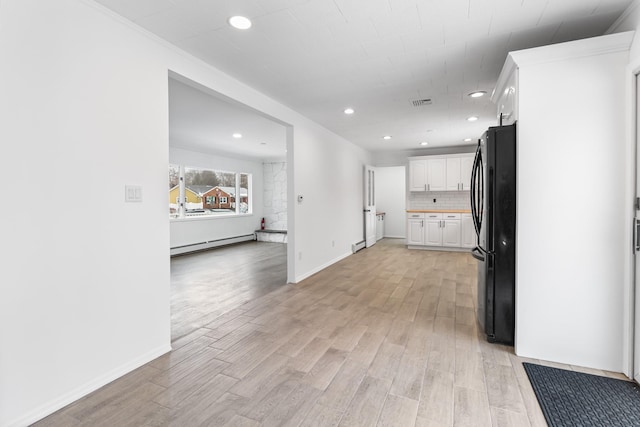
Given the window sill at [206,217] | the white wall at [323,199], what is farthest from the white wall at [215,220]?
the white wall at [323,199]

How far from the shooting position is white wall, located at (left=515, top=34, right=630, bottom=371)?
209 cm

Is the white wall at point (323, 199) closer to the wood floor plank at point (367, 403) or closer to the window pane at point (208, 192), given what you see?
the wood floor plank at point (367, 403)

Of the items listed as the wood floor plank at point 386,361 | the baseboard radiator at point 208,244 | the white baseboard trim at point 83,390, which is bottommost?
the wood floor plank at point 386,361

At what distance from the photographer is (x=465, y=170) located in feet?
23.0

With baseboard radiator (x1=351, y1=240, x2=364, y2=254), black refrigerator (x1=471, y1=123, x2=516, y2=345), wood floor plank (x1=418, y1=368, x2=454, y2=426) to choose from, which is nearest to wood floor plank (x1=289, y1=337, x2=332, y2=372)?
wood floor plank (x1=418, y1=368, x2=454, y2=426)

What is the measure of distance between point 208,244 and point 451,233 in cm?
586

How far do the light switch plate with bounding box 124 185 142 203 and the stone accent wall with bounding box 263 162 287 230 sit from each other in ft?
23.5

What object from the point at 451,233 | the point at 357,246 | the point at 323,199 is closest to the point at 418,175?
the point at 451,233

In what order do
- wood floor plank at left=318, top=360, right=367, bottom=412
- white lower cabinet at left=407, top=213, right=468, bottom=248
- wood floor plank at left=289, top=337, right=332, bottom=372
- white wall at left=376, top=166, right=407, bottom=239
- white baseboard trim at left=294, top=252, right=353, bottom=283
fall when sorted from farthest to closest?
white wall at left=376, top=166, right=407, bottom=239 → white lower cabinet at left=407, top=213, right=468, bottom=248 → white baseboard trim at left=294, top=252, right=353, bottom=283 → wood floor plank at left=289, top=337, right=332, bottom=372 → wood floor plank at left=318, top=360, right=367, bottom=412

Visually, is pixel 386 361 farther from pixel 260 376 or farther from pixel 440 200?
pixel 440 200

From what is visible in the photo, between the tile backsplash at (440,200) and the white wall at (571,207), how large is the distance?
17.4 ft

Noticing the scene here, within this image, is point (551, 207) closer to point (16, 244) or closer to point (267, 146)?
point (16, 244)

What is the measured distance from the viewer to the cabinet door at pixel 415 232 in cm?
725

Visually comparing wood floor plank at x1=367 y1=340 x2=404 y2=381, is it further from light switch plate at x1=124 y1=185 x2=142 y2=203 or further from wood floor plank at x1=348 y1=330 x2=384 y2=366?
light switch plate at x1=124 y1=185 x2=142 y2=203
